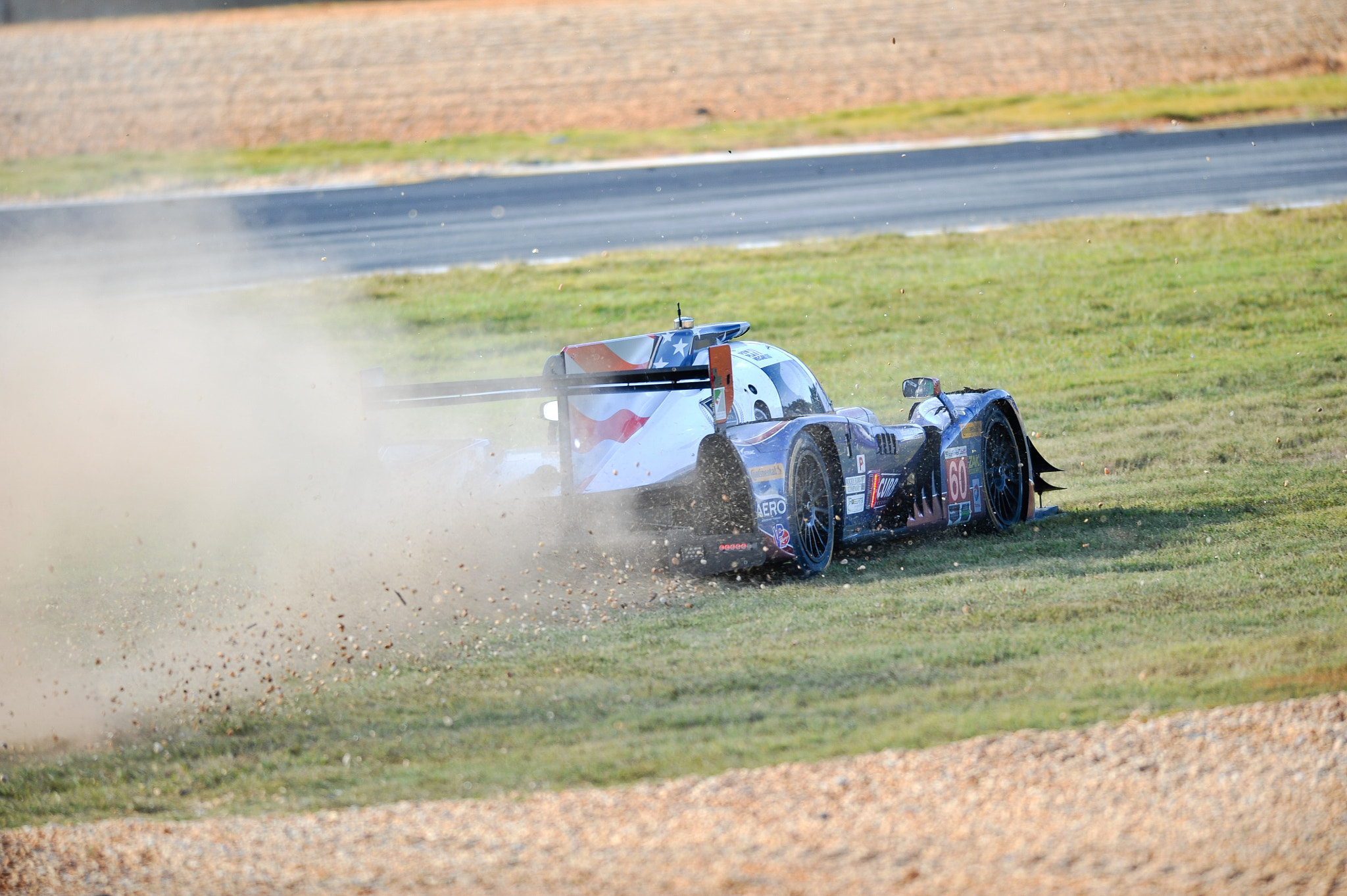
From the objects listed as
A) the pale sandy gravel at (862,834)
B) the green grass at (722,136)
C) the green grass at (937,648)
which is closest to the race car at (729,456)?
the green grass at (937,648)

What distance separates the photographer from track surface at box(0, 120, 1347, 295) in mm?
22828

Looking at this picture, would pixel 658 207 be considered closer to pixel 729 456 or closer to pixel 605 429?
pixel 605 429

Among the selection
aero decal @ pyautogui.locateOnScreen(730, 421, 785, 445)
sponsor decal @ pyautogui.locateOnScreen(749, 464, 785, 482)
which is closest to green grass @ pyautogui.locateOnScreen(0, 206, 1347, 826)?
sponsor decal @ pyautogui.locateOnScreen(749, 464, 785, 482)

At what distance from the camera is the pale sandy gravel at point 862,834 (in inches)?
181

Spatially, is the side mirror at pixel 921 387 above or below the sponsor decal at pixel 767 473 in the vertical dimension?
above

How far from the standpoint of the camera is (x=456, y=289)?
68.8ft

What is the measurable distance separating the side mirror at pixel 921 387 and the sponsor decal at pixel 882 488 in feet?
2.65

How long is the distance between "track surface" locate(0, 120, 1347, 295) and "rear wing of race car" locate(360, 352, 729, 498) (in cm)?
1386

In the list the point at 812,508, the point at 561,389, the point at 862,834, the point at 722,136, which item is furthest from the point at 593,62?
the point at 862,834

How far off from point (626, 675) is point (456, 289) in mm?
14927

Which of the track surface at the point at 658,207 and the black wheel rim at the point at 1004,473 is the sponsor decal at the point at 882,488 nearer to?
the black wheel rim at the point at 1004,473

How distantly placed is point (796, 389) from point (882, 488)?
0.94m

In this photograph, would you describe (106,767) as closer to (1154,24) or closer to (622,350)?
(622,350)

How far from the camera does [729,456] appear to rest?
26.9ft
